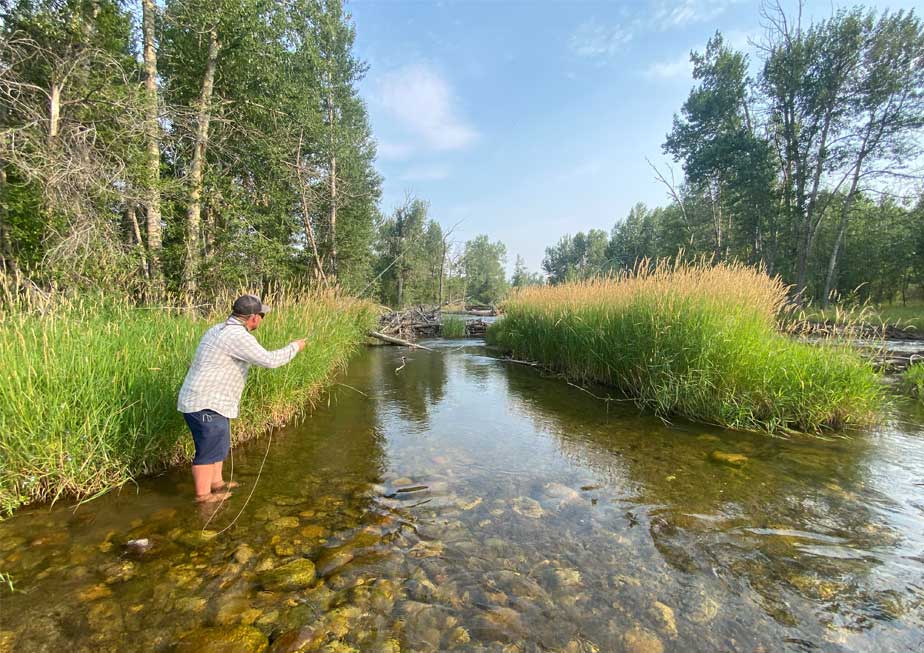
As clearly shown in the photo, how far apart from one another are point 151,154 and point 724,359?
487 inches

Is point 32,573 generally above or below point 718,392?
below

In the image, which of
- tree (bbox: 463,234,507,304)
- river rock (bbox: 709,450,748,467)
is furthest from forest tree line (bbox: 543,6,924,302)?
tree (bbox: 463,234,507,304)

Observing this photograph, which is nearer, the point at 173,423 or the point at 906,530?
the point at 906,530

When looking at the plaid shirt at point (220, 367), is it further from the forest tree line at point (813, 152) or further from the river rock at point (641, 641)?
the forest tree line at point (813, 152)

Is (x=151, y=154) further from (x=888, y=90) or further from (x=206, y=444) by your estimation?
(x=888, y=90)

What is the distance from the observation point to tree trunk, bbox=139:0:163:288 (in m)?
8.36

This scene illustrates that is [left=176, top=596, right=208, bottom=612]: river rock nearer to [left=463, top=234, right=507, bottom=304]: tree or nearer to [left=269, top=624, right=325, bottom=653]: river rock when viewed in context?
[left=269, top=624, right=325, bottom=653]: river rock

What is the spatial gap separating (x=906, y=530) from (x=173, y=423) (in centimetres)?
655

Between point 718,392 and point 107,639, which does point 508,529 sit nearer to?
point 107,639

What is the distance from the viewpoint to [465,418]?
633cm

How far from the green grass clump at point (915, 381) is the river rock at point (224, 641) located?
10.3 metres

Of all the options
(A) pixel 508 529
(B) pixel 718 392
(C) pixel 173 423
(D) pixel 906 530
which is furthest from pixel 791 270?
(C) pixel 173 423

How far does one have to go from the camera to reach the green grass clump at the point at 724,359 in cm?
512

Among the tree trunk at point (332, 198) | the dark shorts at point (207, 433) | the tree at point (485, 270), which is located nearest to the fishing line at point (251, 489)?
the dark shorts at point (207, 433)
